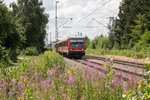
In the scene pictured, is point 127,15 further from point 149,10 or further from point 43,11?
point 43,11

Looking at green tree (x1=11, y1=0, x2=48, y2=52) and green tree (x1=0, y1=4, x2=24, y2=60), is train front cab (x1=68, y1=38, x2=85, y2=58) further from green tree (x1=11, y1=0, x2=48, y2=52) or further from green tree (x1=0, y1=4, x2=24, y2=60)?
green tree (x1=11, y1=0, x2=48, y2=52)

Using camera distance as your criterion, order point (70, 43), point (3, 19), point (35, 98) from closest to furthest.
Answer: point (35, 98) < point (3, 19) < point (70, 43)

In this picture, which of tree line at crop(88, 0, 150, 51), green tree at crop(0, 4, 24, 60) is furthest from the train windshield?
tree line at crop(88, 0, 150, 51)

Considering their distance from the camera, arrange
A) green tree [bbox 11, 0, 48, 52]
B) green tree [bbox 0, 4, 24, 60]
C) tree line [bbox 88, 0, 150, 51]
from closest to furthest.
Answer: green tree [bbox 0, 4, 24, 60], tree line [bbox 88, 0, 150, 51], green tree [bbox 11, 0, 48, 52]

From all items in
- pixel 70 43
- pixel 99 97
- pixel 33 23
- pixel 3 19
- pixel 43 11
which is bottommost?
pixel 99 97

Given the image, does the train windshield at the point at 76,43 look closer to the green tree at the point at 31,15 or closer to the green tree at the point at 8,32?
the green tree at the point at 8,32

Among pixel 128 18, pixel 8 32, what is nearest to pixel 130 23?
pixel 128 18

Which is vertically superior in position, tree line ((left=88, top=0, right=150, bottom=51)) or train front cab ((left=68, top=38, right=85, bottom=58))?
tree line ((left=88, top=0, right=150, bottom=51))

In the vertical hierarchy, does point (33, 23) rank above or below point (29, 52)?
above

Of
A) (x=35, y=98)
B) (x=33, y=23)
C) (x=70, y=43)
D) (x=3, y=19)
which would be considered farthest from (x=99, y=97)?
(x=33, y=23)

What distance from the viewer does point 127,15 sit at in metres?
45.4

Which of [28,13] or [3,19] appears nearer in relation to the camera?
[3,19]

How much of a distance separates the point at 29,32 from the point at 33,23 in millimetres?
2378

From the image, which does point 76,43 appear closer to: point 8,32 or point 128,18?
point 8,32
